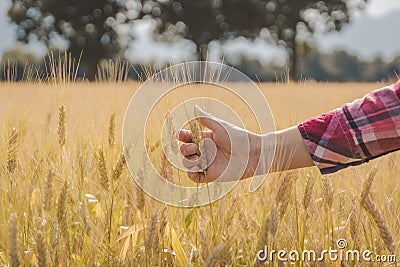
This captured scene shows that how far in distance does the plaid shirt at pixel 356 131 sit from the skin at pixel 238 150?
0.03 metres

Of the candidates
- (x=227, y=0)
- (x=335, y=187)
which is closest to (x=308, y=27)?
(x=227, y=0)

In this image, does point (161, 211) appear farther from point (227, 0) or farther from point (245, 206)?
point (227, 0)

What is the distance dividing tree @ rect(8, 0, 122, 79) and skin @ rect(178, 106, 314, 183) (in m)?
20.3

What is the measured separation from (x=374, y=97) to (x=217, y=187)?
15.0 inches

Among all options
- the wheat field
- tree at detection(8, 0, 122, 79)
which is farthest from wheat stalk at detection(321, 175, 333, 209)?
tree at detection(8, 0, 122, 79)

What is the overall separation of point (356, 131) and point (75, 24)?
21.2 metres

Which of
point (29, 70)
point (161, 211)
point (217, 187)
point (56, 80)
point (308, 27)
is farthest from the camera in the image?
point (308, 27)

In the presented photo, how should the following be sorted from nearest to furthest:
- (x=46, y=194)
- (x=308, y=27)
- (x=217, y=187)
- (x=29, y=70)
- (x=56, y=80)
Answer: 1. (x=46, y=194)
2. (x=217, y=187)
3. (x=56, y=80)
4. (x=29, y=70)
5. (x=308, y=27)

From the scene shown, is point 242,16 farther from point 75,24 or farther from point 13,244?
point 13,244

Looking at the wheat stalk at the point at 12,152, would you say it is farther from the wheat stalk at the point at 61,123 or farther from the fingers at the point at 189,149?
the fingers at the point at 189,149

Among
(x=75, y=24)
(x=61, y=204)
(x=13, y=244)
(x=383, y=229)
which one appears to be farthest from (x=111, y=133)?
(x=75, y=24)

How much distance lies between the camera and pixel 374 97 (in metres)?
1.14

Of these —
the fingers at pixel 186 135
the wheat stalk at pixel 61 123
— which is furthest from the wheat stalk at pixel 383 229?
the wheat stalk at pixel 61 123

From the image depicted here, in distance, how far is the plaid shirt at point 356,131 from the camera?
1.13m
